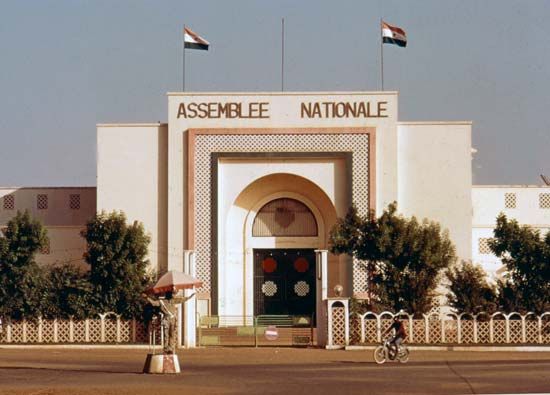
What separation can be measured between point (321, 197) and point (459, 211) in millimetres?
5644

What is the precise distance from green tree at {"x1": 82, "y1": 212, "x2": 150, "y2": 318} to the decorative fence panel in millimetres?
7760

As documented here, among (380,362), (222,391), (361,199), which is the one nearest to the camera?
(222,391)

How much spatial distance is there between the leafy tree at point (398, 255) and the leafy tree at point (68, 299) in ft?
29.0

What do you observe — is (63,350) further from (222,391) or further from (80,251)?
(222,391)

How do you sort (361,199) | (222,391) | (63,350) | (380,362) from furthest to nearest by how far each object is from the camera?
1. (361,199)
2. (63,350)
3. (380,362)
4. (222,391)

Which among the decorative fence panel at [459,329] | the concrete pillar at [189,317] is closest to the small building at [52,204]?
the concrete pillar at [189,317]

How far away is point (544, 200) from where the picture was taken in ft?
173

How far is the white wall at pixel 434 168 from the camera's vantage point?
50.3 metres

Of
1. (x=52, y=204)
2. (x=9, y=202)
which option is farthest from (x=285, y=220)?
(x=9, y=202)

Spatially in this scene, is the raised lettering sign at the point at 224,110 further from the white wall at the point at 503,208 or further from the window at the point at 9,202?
the white wall at the point at 503,208

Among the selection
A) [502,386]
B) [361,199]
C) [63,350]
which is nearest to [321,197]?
[361,199]

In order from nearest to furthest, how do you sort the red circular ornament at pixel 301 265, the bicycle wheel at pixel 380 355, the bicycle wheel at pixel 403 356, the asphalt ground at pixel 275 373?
the asphalt ground at pixel 275 373 → the bicycle wheel at pixel 380 355 → the bicycle wheel at pixel 403 356 → the red circular ornament at pixel 301 265

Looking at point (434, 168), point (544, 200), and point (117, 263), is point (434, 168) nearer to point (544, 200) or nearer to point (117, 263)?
point (544, 200)

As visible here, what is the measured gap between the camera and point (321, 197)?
51.8m
